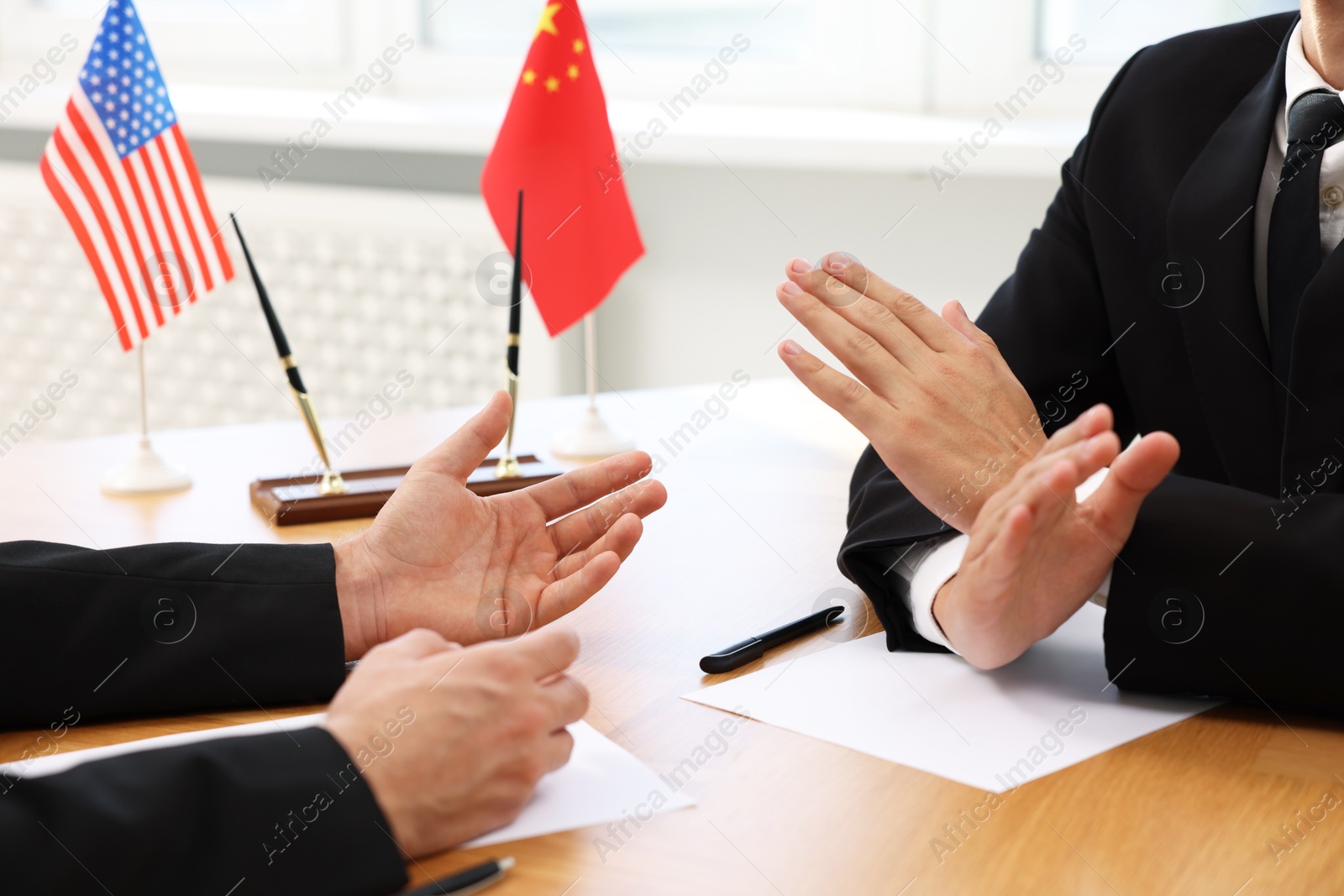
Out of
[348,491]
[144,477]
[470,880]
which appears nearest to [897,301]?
[470,880]

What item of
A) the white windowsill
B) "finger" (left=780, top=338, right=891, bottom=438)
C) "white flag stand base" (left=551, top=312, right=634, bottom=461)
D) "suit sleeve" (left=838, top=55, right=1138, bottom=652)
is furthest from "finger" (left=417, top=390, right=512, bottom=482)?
the white windowsill

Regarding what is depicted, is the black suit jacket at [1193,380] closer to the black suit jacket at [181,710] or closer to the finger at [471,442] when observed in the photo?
the finger at [471,442]

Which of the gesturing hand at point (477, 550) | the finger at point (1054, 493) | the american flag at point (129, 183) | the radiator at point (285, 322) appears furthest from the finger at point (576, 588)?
the radiator at point (285, 322)

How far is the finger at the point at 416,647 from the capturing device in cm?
80

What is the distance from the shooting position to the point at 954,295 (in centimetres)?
264

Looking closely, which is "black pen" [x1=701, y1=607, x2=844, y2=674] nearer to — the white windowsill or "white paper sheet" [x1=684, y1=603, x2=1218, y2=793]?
"white paper sheet" [x1=684, y1=603, x2=1218, y2=793]

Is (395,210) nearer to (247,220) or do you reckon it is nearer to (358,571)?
(247,220)

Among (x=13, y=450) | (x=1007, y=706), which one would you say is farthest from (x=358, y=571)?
(x=13, y=450)

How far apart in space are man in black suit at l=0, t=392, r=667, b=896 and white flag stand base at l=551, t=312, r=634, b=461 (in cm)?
55

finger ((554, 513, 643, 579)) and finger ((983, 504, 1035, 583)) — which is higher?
finger ((983, 504, 1035, 583))

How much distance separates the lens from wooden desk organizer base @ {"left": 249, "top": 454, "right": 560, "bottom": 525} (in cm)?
139

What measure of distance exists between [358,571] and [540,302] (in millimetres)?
766

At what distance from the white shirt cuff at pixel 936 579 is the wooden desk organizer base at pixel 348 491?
525mm

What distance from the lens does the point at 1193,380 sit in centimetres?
120
